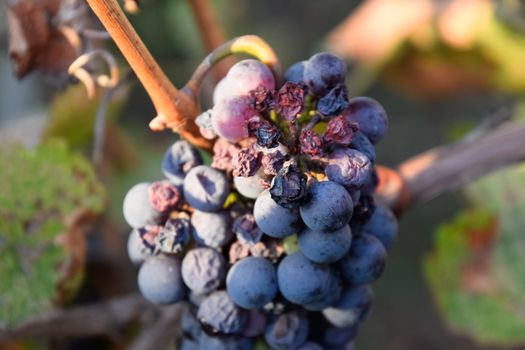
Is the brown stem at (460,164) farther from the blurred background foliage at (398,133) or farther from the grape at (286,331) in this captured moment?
the grape at (286,331)

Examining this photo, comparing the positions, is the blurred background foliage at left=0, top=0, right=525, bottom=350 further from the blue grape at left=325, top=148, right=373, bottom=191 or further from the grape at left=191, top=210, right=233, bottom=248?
the blue grape at left=325, top=148, right=373, bottom=191

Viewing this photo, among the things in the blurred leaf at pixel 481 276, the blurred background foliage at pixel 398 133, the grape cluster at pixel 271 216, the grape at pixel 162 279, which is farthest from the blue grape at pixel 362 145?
the blurred leaf at pixel 481 276

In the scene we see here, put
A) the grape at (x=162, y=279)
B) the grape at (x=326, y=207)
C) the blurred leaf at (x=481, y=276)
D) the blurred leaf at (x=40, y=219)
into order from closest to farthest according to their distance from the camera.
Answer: the grape at (x=326, y=207) → the grape at (x=162, y=279) → the blurred leaf at (x=40, y=219) → the blurred leaf at (x=481, y=276)

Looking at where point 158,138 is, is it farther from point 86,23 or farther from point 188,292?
point 188,292

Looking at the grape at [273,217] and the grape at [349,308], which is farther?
the grape at [349,308]

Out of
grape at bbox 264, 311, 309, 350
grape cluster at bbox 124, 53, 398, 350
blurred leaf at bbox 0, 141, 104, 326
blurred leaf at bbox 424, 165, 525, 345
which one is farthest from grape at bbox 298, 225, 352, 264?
blurred leaf at bbox 424, 165, 525, 345
